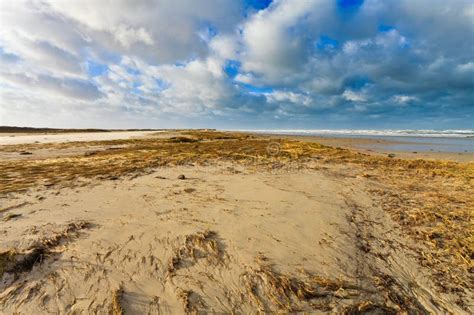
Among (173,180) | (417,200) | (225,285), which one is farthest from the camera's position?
(173,180)

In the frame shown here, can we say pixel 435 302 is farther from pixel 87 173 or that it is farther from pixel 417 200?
pixel 87 173

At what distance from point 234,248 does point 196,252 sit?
57cm

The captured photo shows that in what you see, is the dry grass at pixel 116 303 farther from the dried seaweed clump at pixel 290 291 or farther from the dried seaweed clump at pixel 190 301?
the dried seaweed clump at pixel 290 291

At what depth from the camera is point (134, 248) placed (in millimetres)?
3342

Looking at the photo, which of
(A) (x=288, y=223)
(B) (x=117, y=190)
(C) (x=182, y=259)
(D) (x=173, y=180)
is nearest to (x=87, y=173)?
(B) (x=117, y=190)

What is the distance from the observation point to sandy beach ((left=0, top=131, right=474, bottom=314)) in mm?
2477

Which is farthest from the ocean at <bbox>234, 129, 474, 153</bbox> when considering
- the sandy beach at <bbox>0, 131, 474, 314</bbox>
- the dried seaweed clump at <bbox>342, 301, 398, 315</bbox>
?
the dried seaweed clump at <bbox>342, 301, 398, 315</bbox>

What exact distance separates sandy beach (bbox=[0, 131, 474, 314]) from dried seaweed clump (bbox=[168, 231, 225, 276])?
0.05 ft

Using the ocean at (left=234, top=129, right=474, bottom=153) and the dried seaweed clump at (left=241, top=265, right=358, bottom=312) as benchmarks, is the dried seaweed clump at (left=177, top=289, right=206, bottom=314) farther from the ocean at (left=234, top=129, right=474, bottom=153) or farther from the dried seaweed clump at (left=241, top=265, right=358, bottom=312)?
the ocean at (left=234, top=129, right=474, bottom=153)

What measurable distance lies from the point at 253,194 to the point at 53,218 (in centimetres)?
430

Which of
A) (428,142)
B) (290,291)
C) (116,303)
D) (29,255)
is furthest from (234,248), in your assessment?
(428,142)

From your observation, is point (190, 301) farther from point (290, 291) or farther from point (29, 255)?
point (29, 255)

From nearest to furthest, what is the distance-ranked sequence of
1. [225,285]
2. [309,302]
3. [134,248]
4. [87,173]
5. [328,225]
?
[309,302]
[225,285]
[134,248]
[328,225]
[87,173]

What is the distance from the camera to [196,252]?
3273 millimetres
